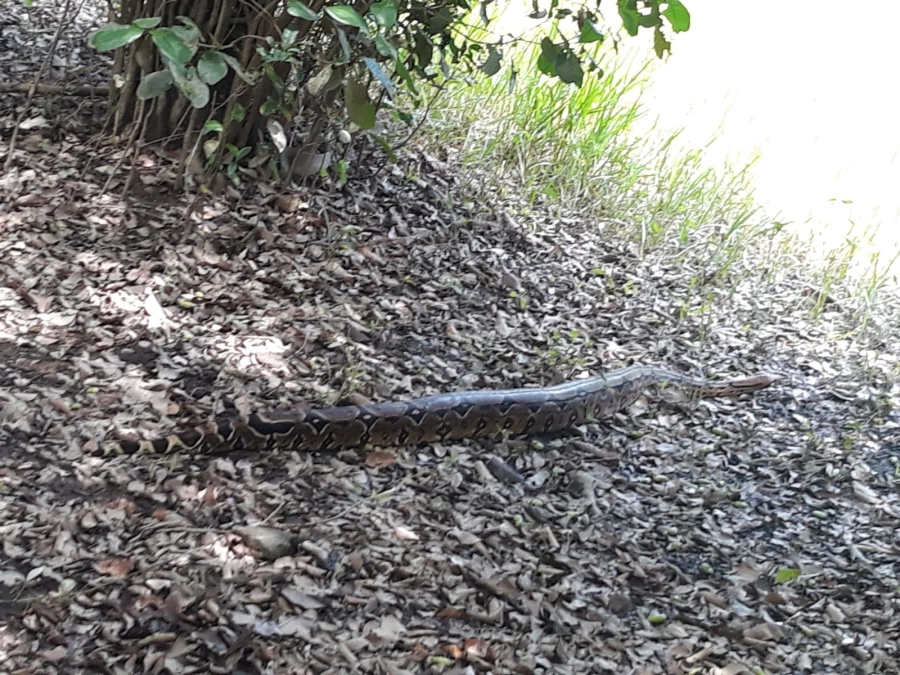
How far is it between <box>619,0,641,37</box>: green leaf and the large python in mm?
1692

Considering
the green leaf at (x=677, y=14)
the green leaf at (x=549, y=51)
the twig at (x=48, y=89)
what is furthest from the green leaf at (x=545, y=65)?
the twig at (x=48, y=89)

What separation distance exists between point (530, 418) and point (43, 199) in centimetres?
263

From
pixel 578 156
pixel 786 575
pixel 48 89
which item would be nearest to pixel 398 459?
pixel 786 575

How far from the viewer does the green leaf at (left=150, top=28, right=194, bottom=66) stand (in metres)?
2.89

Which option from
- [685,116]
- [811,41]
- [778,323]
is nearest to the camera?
[778,323]

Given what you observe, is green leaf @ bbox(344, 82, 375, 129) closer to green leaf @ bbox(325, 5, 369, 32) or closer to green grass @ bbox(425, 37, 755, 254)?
green leaf @ bbox(325, 5, 369, 32)


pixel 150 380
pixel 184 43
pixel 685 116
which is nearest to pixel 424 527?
pixel 150 380

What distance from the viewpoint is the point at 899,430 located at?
476 cm

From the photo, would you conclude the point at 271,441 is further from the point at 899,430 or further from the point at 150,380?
the point at 899,430

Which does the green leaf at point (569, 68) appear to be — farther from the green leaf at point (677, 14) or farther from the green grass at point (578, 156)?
the green grass at point (578, 156)

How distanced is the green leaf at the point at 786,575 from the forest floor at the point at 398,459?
3 centimetres

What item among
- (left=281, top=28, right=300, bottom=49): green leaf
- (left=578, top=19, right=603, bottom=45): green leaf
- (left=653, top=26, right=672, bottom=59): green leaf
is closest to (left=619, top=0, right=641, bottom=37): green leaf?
(left=653, top=26, right=672, bottom=59): green leaf

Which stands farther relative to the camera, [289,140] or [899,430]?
[289,140]

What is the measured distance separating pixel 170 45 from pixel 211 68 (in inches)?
13.5
